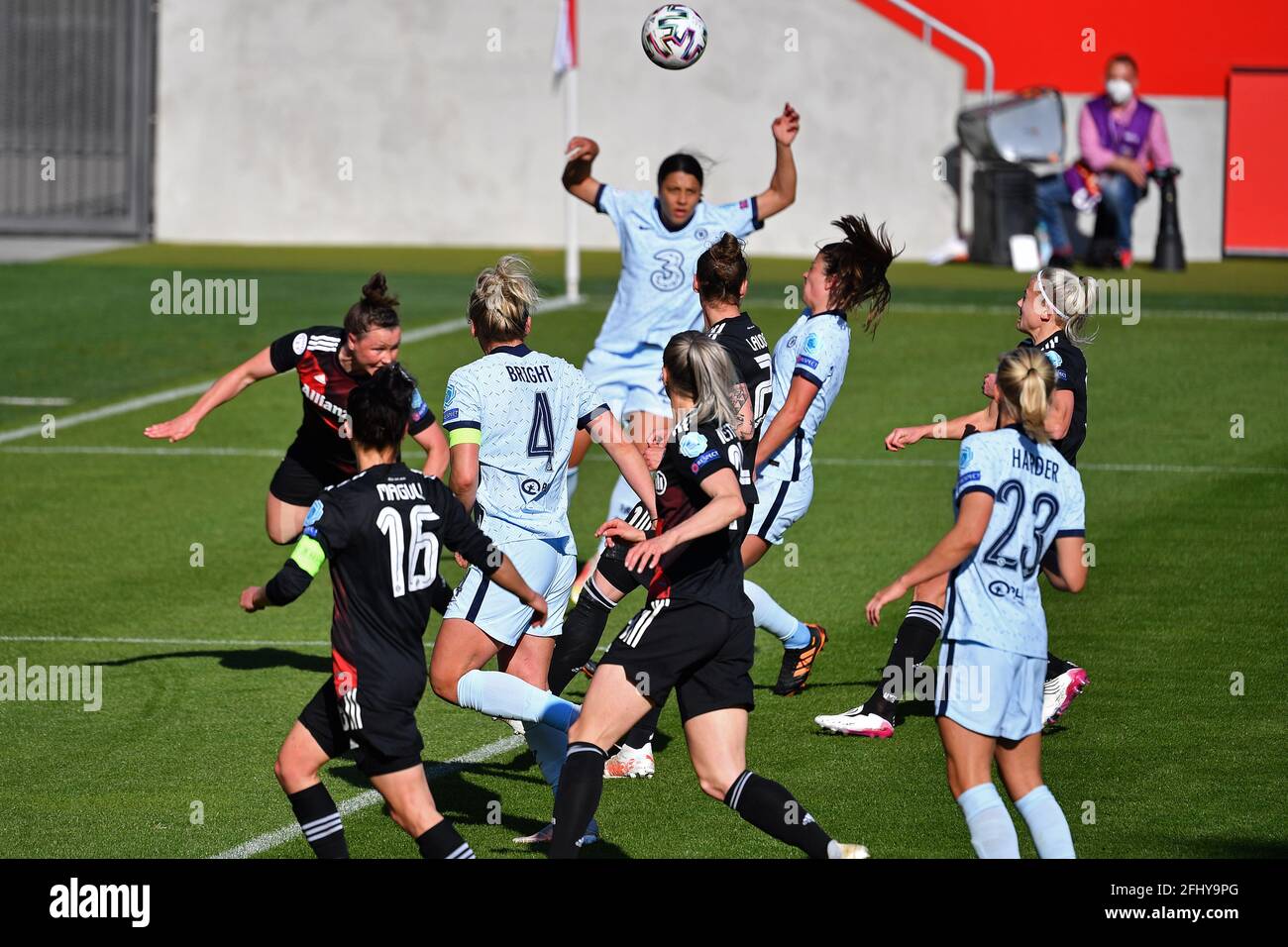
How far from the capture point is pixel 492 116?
96.9 feet

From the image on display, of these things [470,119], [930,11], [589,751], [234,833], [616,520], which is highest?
[930,11]

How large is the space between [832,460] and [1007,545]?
9974 millimetres

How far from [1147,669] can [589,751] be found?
464 centimetres

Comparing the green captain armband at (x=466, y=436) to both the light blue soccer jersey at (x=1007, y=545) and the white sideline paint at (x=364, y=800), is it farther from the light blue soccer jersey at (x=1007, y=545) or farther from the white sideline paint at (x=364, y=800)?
the light blue soccer jersey at (x=1007, y=545)

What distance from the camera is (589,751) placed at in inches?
270

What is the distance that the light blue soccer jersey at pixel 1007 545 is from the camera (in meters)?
6.50

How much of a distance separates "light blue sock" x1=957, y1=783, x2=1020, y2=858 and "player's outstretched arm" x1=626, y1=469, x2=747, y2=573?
1241mm

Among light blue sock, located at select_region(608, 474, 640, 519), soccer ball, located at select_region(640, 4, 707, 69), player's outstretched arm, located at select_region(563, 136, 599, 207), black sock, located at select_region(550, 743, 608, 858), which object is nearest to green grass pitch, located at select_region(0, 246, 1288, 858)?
light blue sock, located at select_region(608, 474, 640, 519)

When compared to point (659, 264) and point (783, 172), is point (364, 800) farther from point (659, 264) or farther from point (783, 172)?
point (783, 172)

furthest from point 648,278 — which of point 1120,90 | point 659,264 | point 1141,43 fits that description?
point 1141,43

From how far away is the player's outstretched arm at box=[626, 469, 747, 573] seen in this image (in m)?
6.68

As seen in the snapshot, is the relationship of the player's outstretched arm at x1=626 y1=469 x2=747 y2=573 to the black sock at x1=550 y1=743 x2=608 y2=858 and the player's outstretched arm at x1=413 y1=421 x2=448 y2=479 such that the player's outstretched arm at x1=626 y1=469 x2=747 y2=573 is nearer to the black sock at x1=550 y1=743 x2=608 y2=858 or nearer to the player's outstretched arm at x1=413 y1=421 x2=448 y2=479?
the black sock at x1=550 y1=743 x2=608 y2=858
